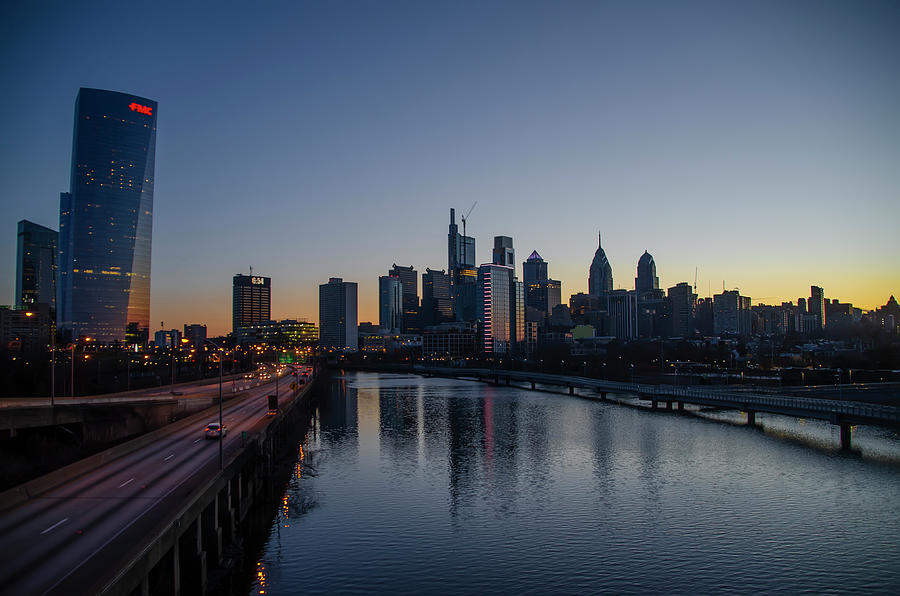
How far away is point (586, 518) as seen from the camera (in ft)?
143

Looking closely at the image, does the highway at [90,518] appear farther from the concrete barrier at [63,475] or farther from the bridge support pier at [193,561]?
the bridge support pier at [193,561]

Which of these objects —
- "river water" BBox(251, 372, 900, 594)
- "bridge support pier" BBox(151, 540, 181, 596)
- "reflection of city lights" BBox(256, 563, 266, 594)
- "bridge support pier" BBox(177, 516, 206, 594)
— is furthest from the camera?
"river water" BBox(251, 372, 900, 594)

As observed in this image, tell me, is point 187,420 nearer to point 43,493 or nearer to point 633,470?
point 43,493

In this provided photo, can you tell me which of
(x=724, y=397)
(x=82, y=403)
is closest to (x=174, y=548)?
(x=82, y=403)

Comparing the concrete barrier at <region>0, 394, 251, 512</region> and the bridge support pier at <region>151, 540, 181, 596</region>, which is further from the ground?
the concrete barrier at <region>0, 394, 251, 512</region>

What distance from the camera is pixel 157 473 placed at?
3859 centimetres

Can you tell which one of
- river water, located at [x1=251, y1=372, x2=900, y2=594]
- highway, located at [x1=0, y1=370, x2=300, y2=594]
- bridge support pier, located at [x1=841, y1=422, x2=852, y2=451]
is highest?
highway, located at [x1=0, y1=370, x2=300, y2=594]

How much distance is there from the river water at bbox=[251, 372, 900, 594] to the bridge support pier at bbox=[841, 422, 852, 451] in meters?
2.81

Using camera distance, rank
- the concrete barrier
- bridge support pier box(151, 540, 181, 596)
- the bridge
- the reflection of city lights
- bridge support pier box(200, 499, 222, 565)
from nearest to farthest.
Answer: bridge support pier box(151, 540, 181, 596) → the concrete barrier → the reflection of city lights → bridge support pier box(200, 499, 222, 565) → the bridge

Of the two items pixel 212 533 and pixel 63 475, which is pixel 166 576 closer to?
pixel 212 533

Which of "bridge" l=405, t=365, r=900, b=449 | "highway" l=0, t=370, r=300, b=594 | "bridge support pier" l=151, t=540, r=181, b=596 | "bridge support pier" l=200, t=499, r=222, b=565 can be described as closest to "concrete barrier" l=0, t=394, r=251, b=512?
"highway" l=0, t=370, r=300, b=594

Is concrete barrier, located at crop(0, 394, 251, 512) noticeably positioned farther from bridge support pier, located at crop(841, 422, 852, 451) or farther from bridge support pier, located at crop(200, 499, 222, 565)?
bridge support pier, located at crop(841, 422, 852, 451)

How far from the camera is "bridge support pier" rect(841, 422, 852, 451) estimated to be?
67938 mm

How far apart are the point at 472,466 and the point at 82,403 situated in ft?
129
